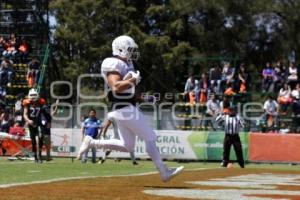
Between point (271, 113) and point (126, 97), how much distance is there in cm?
1842

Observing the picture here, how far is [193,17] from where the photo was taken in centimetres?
4078

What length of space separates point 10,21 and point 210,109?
36.4ft

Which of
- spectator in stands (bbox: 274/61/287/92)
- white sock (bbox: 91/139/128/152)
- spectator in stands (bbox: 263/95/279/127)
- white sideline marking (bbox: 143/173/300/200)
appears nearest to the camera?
white sideline marking (bbox: 143/173/300/200)

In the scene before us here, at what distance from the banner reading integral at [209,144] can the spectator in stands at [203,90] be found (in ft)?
12.0

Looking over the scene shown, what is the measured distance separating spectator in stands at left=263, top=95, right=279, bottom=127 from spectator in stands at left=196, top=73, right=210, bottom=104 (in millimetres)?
2687

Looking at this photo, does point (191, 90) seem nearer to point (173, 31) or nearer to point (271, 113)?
point (271, 113)

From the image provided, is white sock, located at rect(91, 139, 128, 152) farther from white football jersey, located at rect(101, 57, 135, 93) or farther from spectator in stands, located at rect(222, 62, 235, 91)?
spectator in stands, located at rect(222, 62, 235, 91)

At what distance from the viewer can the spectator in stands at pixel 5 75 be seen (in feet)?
99.9

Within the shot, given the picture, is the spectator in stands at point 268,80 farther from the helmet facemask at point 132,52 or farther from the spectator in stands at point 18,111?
the helmet facemask at point 132,52

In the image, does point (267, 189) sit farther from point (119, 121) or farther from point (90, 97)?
point (90, 97)

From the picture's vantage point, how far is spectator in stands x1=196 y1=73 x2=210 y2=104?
2948 centimetres

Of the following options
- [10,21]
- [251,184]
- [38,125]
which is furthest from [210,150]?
[251,184]

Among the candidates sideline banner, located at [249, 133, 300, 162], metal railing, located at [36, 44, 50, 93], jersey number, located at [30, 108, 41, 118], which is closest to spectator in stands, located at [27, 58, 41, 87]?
metal railing, located at [36, 44, 50, 93]

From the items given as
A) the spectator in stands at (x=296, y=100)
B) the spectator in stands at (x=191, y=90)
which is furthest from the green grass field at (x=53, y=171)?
the spectator in stands at (x=191, y=90)
